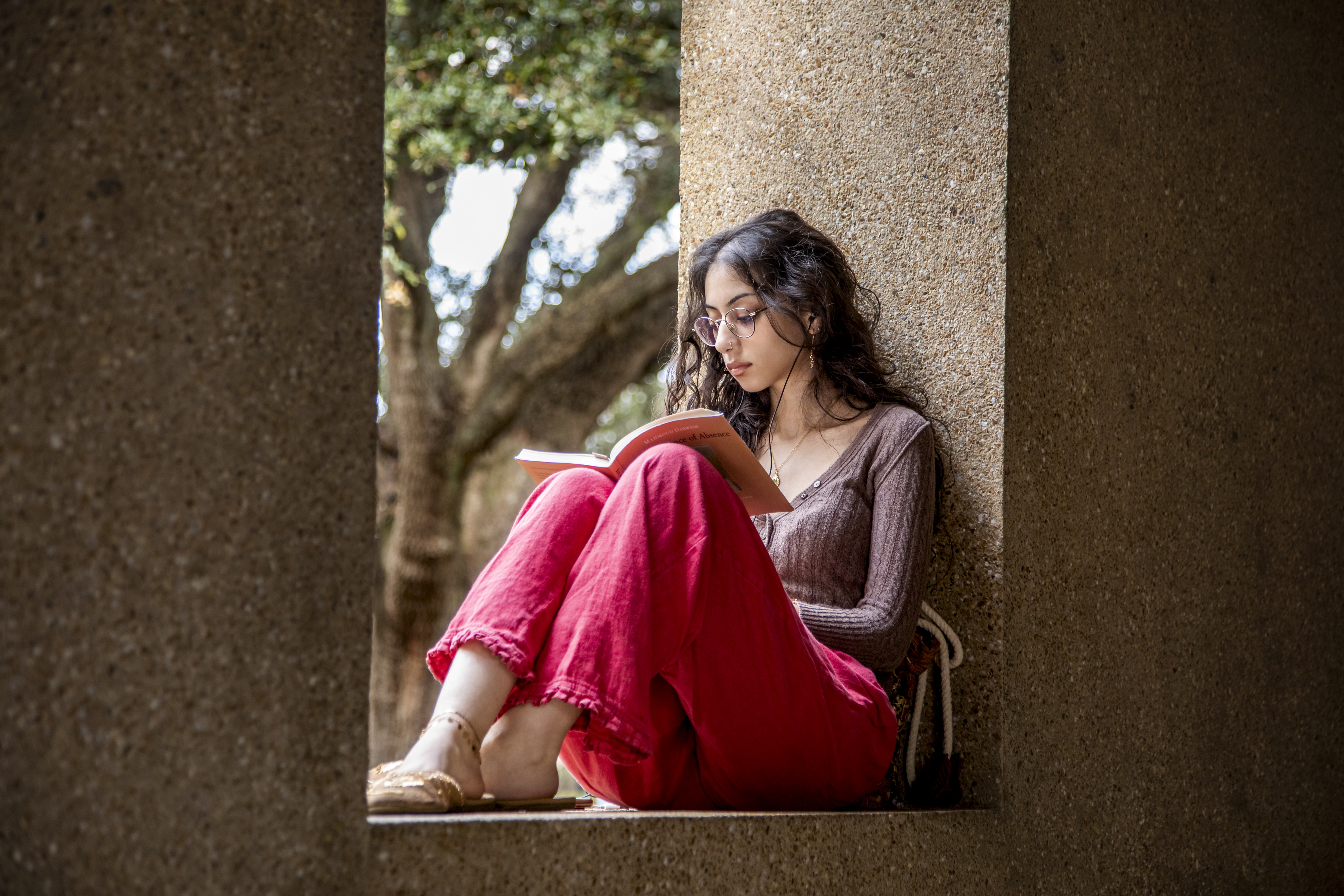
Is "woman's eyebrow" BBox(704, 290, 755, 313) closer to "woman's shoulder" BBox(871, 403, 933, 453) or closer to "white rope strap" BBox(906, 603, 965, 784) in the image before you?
"woman's shoulder" BBox(871, 403, 933, 453)

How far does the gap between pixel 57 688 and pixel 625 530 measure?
825mm

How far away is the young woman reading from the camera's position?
1.75m

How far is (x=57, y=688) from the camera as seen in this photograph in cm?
124

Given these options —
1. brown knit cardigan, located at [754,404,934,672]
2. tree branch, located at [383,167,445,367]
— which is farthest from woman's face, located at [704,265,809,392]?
tree branch, located at [383,167,445,367]

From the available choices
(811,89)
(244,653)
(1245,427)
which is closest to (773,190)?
(811,89)

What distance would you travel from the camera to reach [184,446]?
A: 1.34m

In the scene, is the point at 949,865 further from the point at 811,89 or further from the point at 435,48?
the point at 435,48

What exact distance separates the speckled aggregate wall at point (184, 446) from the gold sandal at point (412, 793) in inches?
5.8

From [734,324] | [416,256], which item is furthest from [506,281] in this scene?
[734,324]

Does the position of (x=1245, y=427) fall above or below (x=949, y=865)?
above

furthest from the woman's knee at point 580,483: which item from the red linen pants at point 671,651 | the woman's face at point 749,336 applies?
the woman's face at point 749,336

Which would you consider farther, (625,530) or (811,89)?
(811,89)

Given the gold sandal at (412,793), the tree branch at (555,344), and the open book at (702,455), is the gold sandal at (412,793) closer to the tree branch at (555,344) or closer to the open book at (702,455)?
the open book at (702,455)

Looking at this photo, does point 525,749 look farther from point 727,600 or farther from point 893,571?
point 893,571
